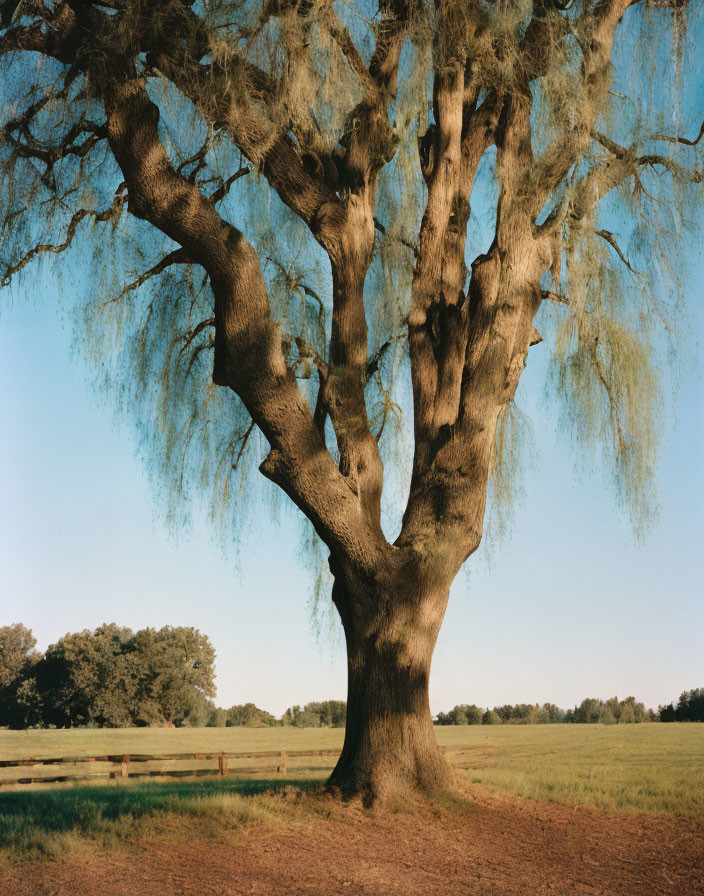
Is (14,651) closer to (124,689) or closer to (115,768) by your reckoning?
(124,689)

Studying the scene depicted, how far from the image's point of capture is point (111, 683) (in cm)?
3369

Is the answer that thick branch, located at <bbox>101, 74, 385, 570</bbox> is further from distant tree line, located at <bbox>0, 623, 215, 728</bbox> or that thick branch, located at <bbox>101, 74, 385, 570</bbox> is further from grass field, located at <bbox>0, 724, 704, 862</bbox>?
distant tree line, located at <bbox>0, 623, 215, 728</bbox>

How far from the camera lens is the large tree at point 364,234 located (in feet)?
21.4

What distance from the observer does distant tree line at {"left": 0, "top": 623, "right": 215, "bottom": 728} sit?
3362 centimetres

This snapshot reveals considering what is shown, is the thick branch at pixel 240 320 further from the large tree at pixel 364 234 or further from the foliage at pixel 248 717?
the foliage at pixel 248 717

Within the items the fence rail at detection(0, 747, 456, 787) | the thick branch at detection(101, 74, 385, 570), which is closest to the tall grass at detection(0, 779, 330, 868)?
the thick branch at detection(101, 74, 385, 570)

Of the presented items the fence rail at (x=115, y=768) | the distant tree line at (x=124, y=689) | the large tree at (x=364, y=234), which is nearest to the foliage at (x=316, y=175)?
the large tree at (x=364, y=234)

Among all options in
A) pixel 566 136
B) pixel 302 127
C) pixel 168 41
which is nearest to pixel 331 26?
pixel 302 127

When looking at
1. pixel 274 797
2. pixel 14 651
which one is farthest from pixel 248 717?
pixel 274 797

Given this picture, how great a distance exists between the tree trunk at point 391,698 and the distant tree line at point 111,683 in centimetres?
2901

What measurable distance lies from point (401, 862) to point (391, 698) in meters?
1.51

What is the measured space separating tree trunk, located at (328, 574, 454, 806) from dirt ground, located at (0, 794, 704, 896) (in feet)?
1.05

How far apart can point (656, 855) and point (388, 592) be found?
2689mm

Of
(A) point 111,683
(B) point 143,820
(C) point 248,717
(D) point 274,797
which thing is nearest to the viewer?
(B) point 143,820
